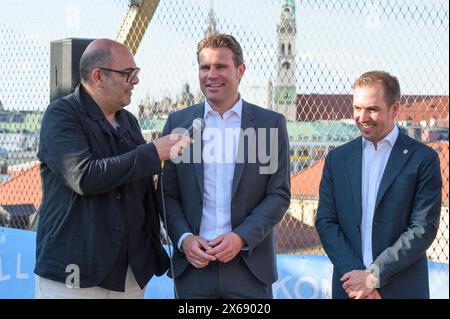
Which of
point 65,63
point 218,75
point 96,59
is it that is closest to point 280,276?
point 218,75

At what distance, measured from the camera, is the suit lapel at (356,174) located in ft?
11.5

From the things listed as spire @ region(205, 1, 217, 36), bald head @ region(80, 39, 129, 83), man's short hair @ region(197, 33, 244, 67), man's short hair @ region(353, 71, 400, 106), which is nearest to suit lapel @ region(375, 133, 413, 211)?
man's short hair @ region(353, 71, 400, 106)

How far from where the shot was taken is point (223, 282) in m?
3.59

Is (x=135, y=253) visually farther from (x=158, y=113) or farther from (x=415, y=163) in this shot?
(x=158, y=113)

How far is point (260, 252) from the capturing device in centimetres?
371

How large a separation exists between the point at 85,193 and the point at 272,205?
0.93m

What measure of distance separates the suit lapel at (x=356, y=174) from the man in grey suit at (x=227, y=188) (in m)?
0.35

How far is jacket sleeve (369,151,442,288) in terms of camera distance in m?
3.36

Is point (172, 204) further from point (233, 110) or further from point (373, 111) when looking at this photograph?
point (373, 111)

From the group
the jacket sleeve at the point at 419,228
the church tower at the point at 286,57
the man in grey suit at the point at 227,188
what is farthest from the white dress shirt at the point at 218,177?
the church tower at the point at 286,57

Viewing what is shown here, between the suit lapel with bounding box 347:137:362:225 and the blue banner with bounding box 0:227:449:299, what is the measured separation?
5.27ft

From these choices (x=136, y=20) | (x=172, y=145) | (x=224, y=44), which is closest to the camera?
(x=172, y=145)

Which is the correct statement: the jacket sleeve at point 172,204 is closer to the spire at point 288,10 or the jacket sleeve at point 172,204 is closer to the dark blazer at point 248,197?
the dark blazer at point 248,197
